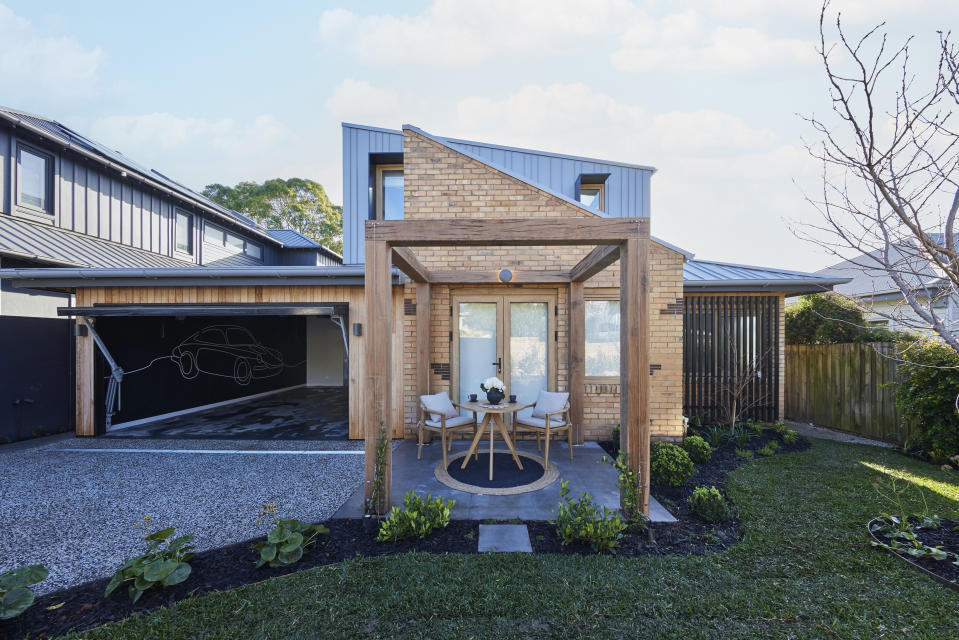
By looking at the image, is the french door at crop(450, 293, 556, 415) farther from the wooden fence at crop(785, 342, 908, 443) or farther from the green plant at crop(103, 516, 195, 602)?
the wooden fence at crop(785, 342, 908, 443)

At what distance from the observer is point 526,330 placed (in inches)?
233

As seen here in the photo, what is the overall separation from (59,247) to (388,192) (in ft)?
18.9

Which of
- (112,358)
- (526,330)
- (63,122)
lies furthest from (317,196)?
(526,330)

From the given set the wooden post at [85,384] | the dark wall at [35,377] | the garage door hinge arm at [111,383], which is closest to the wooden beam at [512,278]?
the garage door hinge arm at [111,383]

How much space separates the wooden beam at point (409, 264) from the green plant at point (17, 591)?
325cm

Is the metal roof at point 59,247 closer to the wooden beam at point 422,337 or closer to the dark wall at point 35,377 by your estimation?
the dark wall at point 35,377

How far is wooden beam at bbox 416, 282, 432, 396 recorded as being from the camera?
5.54 meters

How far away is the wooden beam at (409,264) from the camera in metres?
4.15

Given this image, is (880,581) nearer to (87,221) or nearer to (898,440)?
(898,440)

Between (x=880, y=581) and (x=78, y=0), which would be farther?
(x=78, y=0)

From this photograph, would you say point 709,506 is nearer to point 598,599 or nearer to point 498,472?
point 598,599

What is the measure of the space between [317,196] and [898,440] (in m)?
23.3

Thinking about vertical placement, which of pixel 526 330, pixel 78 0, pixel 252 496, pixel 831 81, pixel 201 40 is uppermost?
pixel 78 0

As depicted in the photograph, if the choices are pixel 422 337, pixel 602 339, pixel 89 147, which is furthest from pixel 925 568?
pixel 89 147
